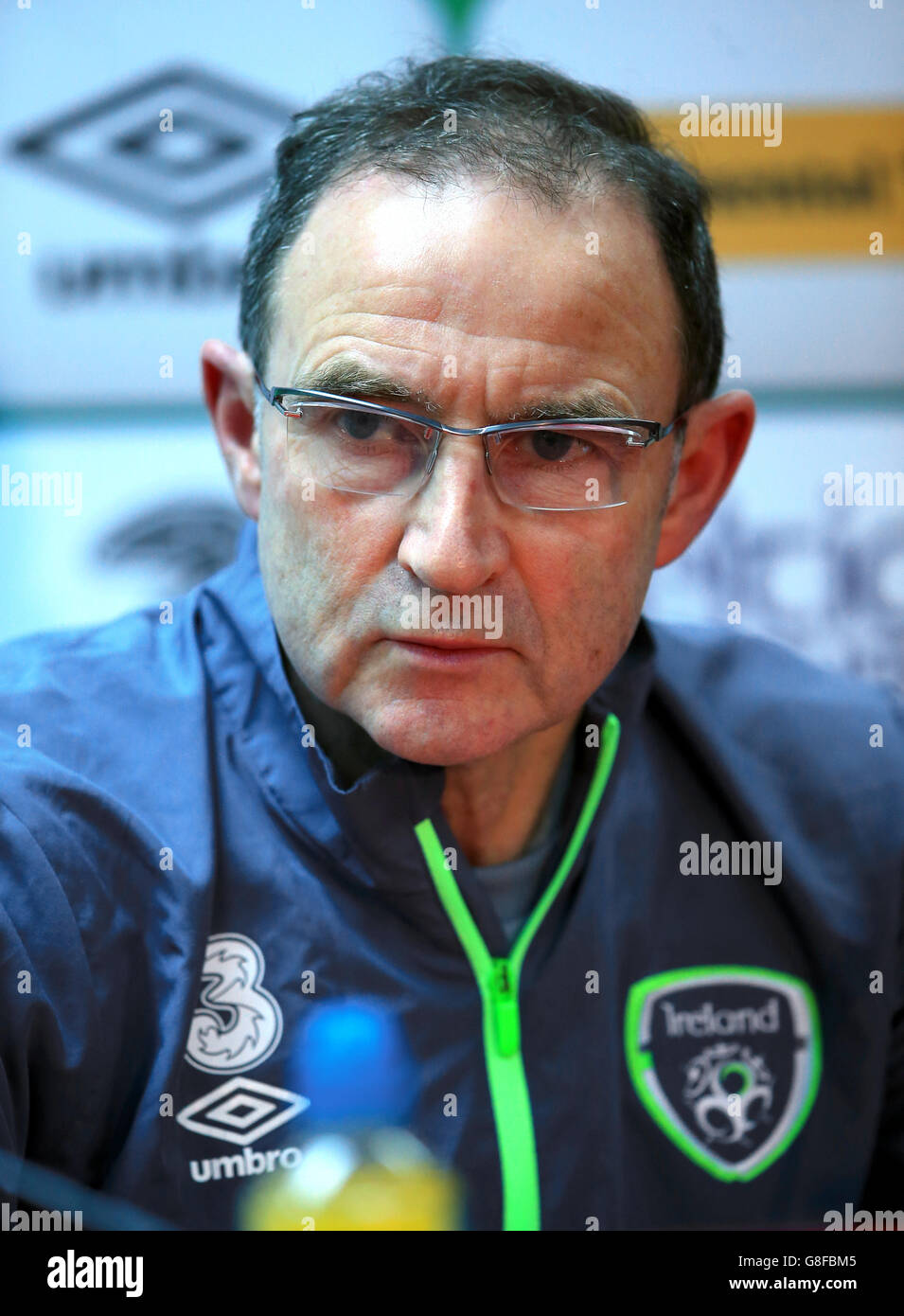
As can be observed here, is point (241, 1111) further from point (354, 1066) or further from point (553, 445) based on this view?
point (553, 445)

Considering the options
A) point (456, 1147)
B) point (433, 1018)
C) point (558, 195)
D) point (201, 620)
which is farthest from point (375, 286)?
point (456, 1147)

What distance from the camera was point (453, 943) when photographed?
1.11 m

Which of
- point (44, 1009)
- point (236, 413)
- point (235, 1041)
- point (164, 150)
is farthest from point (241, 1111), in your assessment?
point (164, 150)

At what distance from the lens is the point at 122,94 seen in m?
2.05

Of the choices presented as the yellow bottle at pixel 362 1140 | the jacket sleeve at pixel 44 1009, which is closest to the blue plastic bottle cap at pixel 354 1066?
the yellow bottle at pixel 362 1140

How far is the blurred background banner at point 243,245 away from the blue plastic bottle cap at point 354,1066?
120 centimetres

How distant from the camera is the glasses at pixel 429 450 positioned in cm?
101

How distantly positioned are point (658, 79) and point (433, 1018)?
159 cm

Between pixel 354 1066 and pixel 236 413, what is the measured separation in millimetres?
648

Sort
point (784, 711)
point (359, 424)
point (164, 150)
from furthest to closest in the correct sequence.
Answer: point (164, 150) → point (784, 711) → point (359, 424)

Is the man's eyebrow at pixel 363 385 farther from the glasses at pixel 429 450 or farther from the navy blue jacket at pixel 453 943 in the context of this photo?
the navy blue jacket at pixel 453 943

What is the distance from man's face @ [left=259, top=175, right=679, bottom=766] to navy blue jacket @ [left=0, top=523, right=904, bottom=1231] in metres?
0.10

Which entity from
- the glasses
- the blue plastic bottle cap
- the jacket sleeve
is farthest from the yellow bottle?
the glasses

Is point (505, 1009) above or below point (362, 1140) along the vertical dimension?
above
